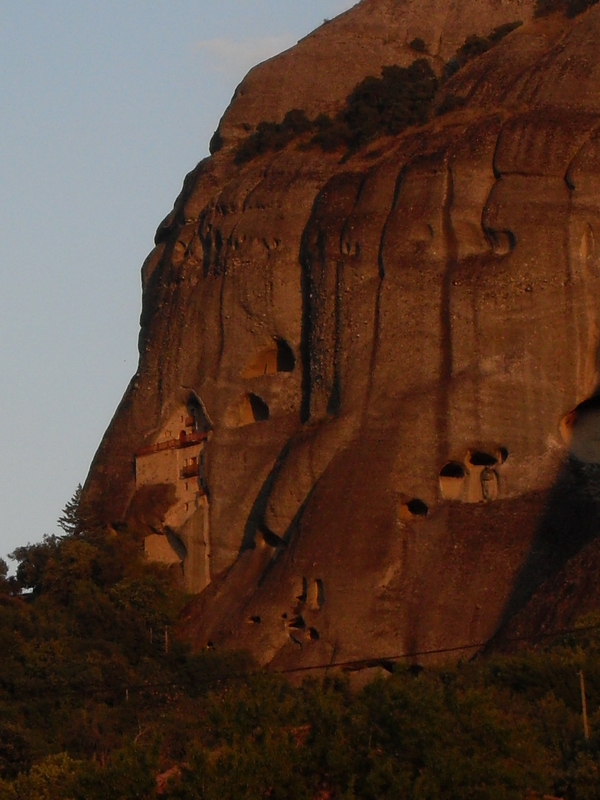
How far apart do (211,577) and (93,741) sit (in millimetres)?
8540

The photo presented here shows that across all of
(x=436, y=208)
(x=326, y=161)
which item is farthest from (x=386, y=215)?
(x=326, y=161)

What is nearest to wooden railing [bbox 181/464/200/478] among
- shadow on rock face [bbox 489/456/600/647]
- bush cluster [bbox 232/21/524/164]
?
bush cluster [bbox 232/21/524/164]

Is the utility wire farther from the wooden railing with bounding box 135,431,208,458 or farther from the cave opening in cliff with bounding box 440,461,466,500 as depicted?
the wooden railing with bounding box 135,431,208,458

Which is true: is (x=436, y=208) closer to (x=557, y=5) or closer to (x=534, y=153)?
(x=534, y=153)

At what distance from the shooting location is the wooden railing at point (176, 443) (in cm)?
5566

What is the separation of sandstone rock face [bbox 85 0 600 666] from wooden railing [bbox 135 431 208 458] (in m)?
0.05

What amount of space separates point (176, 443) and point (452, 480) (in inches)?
A: 330

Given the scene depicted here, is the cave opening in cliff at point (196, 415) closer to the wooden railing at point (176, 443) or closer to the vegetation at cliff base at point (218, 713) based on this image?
the wooden railing at point (176, 443)

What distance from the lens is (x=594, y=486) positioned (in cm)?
4838

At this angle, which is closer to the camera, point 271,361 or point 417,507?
point 417,507

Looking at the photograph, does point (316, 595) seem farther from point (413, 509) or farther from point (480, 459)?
point (480, 459)

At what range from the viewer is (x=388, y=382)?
166 feet

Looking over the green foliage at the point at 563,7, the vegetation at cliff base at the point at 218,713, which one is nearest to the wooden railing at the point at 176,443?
the vegetation at cliff base at the point at 218,713

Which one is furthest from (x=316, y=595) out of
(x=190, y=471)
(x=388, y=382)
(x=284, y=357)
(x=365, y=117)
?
(x=365, y=117)
